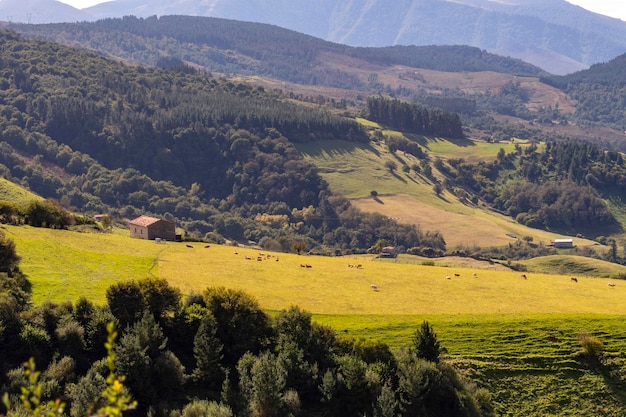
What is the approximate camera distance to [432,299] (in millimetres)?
69875

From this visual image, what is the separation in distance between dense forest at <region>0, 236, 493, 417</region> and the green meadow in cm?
363

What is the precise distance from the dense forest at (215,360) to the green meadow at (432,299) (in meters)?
3.63

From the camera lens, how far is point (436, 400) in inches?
2077

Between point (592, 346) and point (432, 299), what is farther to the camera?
point (432, 299)

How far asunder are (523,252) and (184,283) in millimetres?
142450

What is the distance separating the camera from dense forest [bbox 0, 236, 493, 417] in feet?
158

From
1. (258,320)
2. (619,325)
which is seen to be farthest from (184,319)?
(619,325)

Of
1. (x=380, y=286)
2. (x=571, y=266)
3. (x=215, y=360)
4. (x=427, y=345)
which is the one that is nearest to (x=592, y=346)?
(x=427, y=345)

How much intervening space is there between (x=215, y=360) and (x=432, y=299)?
25617 millimetres

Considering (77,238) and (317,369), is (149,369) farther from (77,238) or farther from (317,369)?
(77,238)

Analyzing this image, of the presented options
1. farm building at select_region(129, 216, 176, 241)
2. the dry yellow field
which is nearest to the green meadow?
the dry yellow field

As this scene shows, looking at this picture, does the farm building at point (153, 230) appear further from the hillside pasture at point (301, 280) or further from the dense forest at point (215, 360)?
the dense forest at point (215, 360)

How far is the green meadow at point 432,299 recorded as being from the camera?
189ft

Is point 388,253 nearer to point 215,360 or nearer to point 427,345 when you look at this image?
point 427,345
